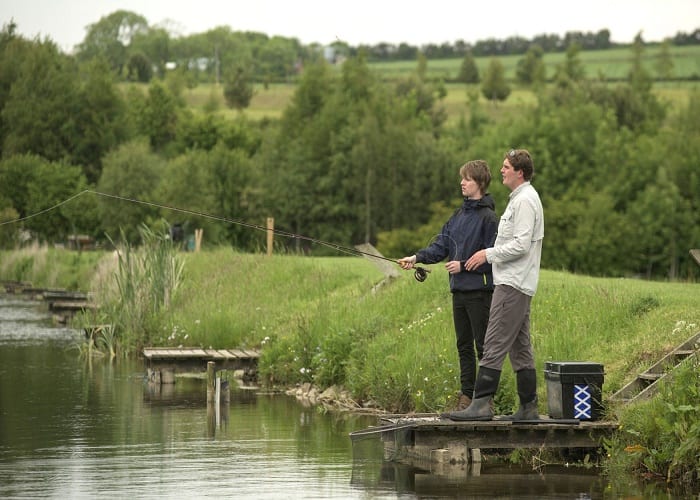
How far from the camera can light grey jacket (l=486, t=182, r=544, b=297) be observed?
11.8 metres

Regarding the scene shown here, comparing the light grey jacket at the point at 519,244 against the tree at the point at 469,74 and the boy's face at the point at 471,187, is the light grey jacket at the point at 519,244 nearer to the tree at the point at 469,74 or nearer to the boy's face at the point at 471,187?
the boy's face at the point at 471,187

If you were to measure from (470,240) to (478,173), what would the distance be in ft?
1.99

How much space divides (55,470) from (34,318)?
879 inches

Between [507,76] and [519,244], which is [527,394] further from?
[507,76]

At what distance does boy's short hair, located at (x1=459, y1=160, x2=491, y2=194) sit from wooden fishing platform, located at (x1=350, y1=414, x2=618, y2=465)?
2110 millimetres

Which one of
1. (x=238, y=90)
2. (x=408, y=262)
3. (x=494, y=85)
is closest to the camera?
(x=408, y=262)

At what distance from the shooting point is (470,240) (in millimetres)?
12586

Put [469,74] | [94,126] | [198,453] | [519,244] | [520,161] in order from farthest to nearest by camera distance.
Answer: [469,74], [94,126], [198,453], [520,161], [519,244]

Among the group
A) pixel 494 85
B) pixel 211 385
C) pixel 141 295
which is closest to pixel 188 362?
pixel 211 385

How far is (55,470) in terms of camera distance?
→ 12680 millimetres

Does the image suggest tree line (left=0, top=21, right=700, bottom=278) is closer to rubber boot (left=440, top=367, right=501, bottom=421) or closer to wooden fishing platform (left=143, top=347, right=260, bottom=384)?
wooden fishing platform (left=143, top=347, right=260, bottom=384)

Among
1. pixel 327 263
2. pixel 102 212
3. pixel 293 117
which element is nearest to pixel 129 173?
pixel 102 212

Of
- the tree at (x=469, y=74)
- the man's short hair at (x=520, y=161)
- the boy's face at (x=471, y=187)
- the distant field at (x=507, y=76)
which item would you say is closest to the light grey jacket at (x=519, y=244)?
the man's short hair at (x=520, y=161)

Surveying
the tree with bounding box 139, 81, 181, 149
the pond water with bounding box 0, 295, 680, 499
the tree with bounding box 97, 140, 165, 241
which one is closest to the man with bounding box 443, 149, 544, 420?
the pond water with bounding box 0, 295, 680, 499
